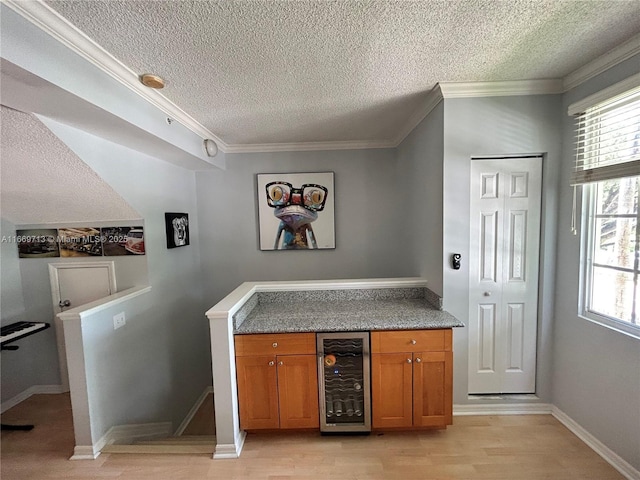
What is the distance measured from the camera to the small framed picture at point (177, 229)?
264 centimetres

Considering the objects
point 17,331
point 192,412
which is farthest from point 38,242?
point 192,412

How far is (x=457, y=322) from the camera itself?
5.90 feet

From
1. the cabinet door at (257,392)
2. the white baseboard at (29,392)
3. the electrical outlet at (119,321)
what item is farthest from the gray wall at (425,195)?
the white baseboard at (29,392)

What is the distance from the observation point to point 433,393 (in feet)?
5.91

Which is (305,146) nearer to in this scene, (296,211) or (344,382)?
(296,211)

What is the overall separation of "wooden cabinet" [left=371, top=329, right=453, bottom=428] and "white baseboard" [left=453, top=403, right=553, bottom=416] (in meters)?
0.32

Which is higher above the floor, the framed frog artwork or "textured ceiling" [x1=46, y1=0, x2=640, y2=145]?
"textured ceiling" [x1=46, y1=0, x2=640, y2=145]

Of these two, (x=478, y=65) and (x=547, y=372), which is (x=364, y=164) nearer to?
(x=478, y=65)

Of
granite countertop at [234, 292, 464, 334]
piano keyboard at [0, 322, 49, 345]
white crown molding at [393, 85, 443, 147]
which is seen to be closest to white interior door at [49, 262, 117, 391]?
piano keyboard at [0, 322, 49, 345]

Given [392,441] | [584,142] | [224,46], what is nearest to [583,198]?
[584,142]

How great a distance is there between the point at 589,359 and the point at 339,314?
1727mm

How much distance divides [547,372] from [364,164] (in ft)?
8.64

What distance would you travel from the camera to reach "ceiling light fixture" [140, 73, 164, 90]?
156 centimetres

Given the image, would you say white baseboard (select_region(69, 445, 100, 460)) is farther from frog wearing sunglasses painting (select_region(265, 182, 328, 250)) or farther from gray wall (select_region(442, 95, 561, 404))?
gray wall (select_region(442, 95, 561, 404))
